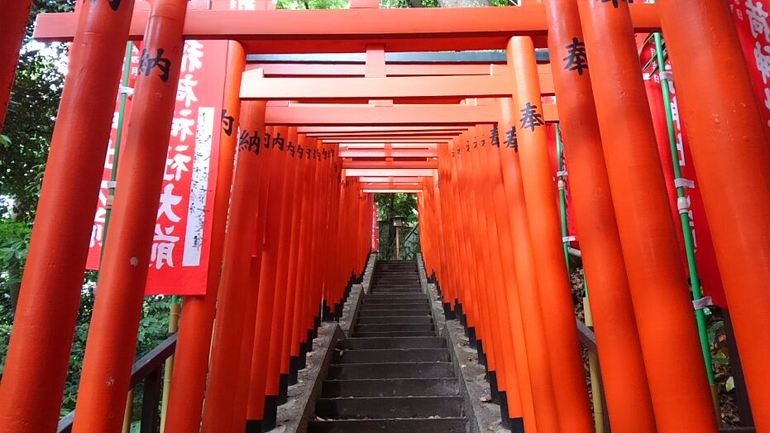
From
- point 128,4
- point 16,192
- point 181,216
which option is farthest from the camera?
point 16,192

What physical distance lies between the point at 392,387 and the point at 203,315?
10.4 ft

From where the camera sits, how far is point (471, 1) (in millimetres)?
6715

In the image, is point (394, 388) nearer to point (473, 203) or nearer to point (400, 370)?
point (400, 370)

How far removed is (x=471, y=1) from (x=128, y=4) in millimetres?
5649

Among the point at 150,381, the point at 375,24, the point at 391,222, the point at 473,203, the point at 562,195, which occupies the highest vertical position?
the point at 391,222

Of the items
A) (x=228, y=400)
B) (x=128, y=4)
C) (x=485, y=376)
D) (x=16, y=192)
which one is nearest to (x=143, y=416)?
(x=228, y=400)

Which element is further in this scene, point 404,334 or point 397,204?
point 397,204

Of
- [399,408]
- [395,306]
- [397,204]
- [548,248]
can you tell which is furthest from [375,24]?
[397,204]

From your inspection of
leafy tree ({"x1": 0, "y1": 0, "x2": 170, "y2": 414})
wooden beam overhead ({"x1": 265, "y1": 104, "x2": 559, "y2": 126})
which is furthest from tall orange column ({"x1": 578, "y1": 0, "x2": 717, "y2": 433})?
leafy tree ({"x1": 0, "y1": 0, "x2": 170, "y2": 414})

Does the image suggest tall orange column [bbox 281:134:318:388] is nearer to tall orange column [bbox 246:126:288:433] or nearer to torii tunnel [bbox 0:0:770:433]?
torii tunnel [bbox 0:0:770:433]

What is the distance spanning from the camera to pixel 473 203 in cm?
566

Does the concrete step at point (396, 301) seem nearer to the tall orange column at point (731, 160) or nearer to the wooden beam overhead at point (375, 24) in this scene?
the wooden beam overhead at point (375, 24)

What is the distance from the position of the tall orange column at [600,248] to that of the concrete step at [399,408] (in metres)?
3.36

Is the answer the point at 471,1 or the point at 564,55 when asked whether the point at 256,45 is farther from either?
the point at 471,1
